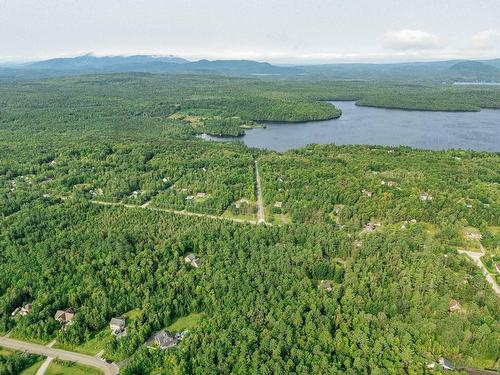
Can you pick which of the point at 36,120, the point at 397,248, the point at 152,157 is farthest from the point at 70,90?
the point at 397,248

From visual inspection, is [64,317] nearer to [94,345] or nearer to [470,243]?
[94,345]

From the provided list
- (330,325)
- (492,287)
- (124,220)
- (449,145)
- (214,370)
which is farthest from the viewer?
(449,145)

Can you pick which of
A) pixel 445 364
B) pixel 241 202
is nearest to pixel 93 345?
pixel 445 364

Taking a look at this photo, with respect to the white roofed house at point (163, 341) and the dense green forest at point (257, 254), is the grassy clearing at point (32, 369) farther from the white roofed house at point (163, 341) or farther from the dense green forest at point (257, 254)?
the white roofed house at point (163, 341)

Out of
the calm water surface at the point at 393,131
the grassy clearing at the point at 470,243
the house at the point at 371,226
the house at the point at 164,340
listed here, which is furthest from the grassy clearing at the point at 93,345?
the calm water surface at the point at 393,131

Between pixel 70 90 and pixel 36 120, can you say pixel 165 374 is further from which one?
pixel 70 90
